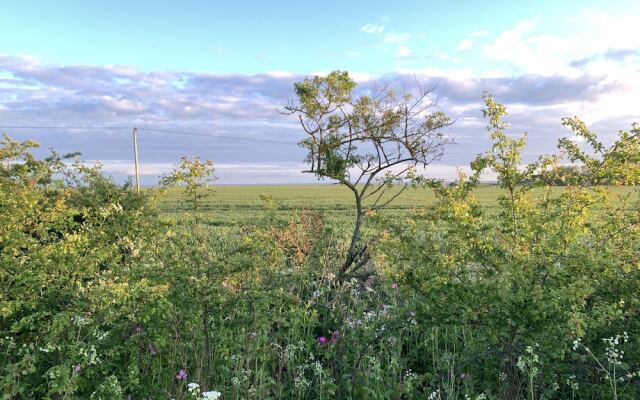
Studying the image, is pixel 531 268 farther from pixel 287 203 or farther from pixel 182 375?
pixel 287 203

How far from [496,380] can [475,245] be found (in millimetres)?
1469

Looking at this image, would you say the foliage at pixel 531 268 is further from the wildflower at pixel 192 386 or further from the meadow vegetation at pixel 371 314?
the wildflower at pixel 192 386

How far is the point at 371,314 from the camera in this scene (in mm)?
5602

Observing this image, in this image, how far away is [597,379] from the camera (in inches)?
163

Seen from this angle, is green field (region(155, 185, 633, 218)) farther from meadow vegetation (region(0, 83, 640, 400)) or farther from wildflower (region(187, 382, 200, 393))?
wildflower (region(187, 382, 200, 393))

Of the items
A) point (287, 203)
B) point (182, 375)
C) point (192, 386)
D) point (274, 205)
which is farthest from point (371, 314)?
point (287, 203)

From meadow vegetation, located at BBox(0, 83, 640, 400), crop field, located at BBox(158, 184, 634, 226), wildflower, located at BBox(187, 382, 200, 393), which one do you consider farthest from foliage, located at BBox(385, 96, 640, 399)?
wildflower, located at BBox(187, 382, 200, 393)

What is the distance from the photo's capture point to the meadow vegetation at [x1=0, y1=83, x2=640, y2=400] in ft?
11.5

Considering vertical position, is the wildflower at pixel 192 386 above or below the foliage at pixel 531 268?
below

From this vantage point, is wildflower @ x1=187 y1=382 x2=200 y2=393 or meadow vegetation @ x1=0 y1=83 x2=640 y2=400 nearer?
wildflower @ x1=187 y1=382 x2=200 y2=393

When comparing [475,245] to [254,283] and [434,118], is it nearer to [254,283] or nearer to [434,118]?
[254,283]

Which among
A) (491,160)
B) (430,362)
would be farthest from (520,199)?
(430,362)

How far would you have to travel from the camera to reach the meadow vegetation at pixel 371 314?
Answer: 349cm

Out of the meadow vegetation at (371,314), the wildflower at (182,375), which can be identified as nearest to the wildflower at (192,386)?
the meadow vegetation at (371,314)
